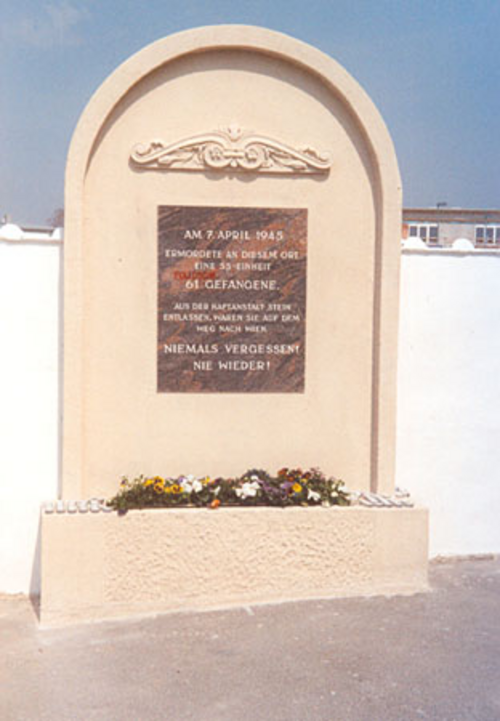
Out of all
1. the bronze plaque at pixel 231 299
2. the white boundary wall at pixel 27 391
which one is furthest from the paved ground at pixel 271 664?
the bronze plaque at pixel 231 299

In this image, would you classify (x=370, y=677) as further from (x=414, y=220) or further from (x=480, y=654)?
(x=414, y=220)

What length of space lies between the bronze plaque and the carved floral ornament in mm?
361

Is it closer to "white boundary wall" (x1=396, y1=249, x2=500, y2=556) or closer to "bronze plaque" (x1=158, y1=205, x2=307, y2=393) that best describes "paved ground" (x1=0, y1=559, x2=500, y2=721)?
"white boundary wall" (x1=396, y1=249, x2=500, y2=556)

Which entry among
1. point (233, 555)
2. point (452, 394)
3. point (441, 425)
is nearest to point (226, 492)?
point (233, 555)

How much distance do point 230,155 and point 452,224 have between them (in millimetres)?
35564

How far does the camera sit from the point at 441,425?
7.79m

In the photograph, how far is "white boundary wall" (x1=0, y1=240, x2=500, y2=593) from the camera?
23.0 ft

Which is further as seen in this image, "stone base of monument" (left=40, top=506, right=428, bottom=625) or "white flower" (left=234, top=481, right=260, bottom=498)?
"white flower" (left=234, top=481, right=260, bottom=498)

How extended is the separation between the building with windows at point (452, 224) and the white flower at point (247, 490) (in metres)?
33.5

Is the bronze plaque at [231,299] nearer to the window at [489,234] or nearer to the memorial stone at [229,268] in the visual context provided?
the memorial stone at [229,268]

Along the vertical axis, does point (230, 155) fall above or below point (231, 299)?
above

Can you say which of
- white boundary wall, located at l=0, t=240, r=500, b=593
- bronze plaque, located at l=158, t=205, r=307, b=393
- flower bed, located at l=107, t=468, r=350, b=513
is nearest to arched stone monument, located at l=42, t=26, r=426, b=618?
bronze plaque, located at l=158, t=205, r=307, b=393

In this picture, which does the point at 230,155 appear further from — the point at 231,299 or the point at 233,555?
the point at 233,555

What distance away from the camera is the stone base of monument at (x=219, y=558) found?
644 cm
